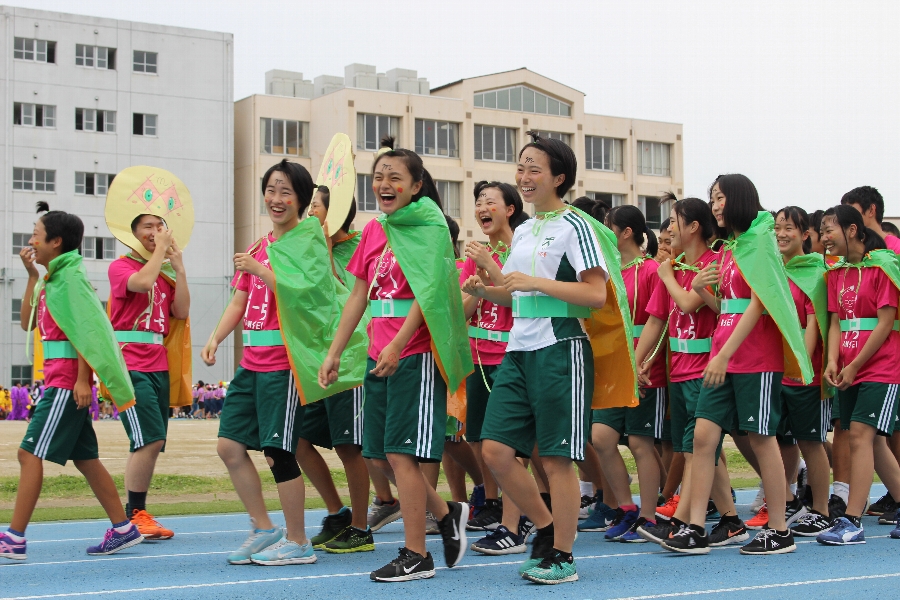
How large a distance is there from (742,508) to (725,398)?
3.54 meters

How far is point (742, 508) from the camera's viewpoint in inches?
408

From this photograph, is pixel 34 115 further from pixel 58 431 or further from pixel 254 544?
pixel 254 544

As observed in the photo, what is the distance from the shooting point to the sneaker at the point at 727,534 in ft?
24.7

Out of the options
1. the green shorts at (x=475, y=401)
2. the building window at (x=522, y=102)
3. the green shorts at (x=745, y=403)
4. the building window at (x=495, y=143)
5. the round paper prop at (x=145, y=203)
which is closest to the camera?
the green shorts at (x=745, y=403)

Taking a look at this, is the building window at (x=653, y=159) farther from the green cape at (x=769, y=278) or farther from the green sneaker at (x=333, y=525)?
the green sneaker at (x=333, y=525)

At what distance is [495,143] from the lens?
6025 centimetres

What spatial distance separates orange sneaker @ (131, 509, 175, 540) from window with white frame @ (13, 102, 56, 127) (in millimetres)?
47300

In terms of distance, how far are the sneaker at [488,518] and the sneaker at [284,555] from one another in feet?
6.51

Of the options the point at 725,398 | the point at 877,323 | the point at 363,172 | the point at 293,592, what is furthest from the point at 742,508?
the point at 363,172

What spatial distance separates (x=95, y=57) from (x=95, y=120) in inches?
116

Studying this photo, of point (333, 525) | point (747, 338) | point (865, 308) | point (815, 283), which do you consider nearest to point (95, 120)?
point (333, 525)

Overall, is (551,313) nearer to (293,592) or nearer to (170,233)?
(293,592)

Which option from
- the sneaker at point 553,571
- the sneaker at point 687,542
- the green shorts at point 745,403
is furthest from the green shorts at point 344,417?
the green shorts at point 745,403

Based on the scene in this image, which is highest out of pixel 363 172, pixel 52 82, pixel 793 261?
pixel 52 82
